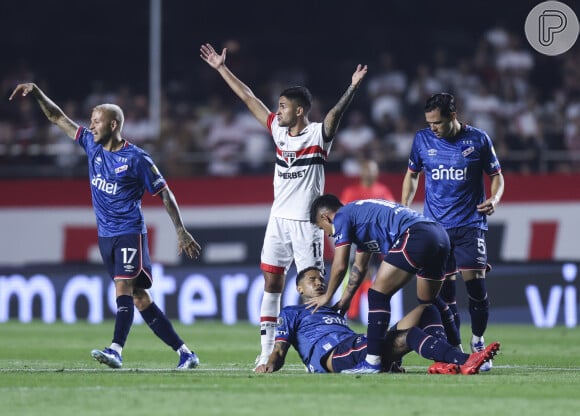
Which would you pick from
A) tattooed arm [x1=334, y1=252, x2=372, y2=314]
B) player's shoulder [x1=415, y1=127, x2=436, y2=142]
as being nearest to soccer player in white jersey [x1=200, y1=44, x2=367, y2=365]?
tattooed arm [x1=334, y1=252, x2=372, y2=314]

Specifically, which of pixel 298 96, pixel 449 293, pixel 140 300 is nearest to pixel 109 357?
pixel 140 300

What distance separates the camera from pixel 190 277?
59.9 feet

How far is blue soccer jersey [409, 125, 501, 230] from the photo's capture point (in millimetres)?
11516

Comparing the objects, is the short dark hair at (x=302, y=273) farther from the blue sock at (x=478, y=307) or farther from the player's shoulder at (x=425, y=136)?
the player's shoulder at (x=425, y=136)

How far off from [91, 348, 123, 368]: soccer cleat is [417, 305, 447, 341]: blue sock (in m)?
2.54

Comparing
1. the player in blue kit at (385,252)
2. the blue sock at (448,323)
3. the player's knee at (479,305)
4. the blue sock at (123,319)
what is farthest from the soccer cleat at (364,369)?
the blue sock at (123,319)

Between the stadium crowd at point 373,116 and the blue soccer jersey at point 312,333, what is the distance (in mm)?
9786

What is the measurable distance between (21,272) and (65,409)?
11.0m

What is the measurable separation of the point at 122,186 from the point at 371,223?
2.41 m

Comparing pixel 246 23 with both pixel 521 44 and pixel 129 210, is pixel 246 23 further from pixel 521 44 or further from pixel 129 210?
pixel 129 210

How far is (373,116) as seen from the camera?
23.0m

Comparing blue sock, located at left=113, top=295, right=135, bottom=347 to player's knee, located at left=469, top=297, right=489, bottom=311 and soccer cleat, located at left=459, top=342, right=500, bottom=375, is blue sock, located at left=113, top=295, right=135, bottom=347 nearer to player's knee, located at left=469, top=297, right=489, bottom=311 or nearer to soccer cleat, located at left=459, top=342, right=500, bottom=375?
soccer cleat, located at left=459, top=342, right=500, bottom=375

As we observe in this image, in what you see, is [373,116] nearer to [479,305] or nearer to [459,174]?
[459,174]

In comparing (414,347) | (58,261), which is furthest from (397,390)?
(58,261)
